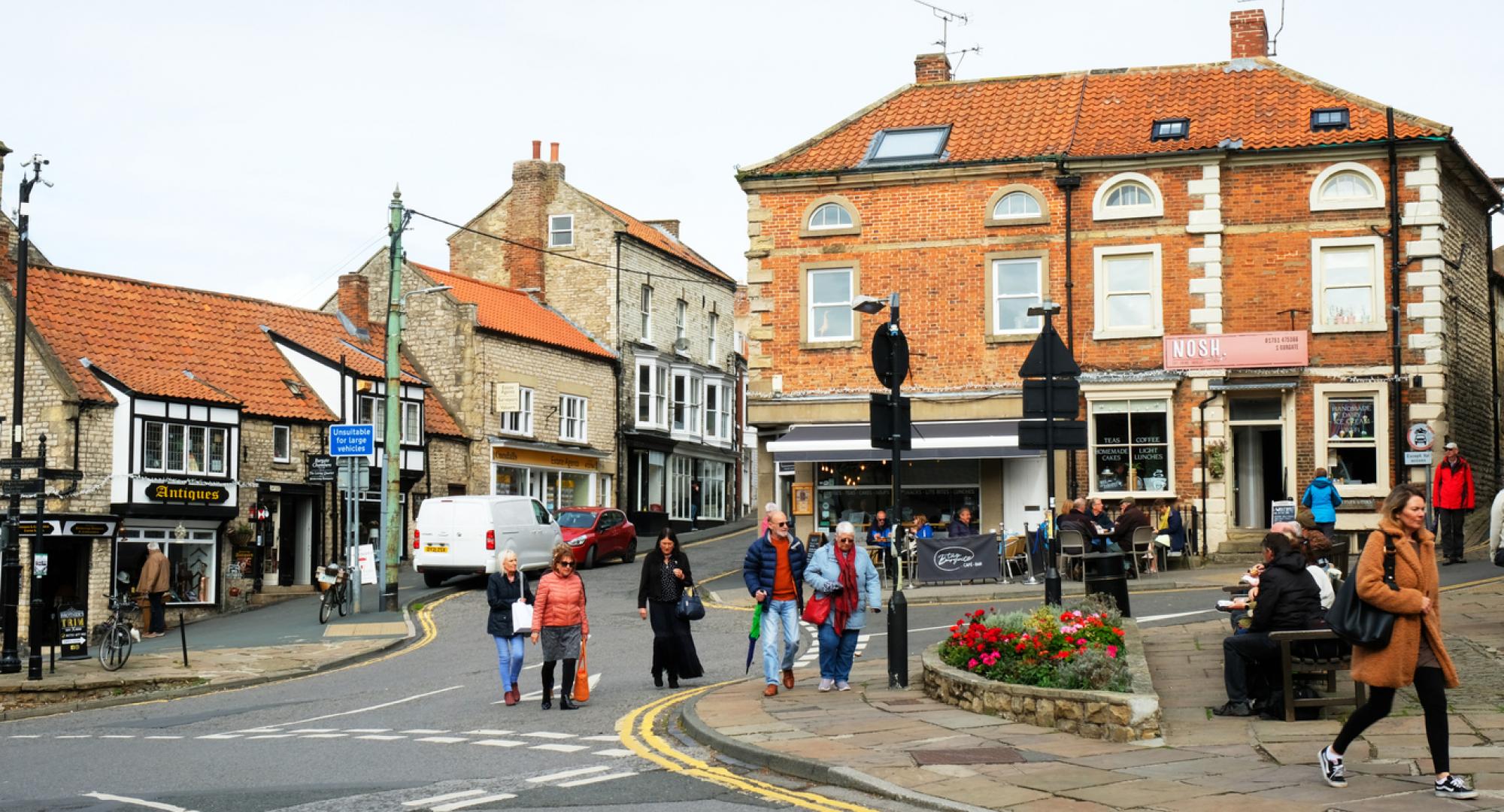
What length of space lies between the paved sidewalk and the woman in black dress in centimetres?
155

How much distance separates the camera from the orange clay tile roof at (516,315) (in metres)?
46.6

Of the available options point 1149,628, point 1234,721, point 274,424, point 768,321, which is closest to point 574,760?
point 1234,721

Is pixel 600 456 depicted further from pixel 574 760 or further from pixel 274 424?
pixel 574 760

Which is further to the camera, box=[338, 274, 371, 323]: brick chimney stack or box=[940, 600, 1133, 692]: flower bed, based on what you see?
box=[338, 274, 371, 323]: brick chimney stack

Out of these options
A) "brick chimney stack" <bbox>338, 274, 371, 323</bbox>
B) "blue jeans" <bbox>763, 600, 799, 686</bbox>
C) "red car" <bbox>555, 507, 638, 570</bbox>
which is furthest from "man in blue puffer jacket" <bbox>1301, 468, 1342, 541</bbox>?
"brick chimney stack" <bbox>338, 274, 371, 323</bbox>

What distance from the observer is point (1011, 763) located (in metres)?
10.4

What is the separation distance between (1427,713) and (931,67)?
29182mm

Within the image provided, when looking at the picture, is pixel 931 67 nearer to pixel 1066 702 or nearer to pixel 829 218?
pixel 829 218

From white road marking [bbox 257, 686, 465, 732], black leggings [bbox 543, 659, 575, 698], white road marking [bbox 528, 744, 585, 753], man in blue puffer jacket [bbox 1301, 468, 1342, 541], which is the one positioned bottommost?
white road marking [bbox 257, 686, 465, 732]

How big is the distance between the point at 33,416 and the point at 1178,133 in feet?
79.4

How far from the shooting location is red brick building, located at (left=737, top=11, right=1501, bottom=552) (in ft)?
95.9

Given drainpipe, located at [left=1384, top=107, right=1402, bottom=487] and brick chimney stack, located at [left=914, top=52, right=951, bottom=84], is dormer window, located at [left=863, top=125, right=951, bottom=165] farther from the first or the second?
drainpipe, located at [left=1384, top=107, right=1402, bottom=487]

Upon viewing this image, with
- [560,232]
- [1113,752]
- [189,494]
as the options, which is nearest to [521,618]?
[1113,752]

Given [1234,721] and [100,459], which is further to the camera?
[100,459]
